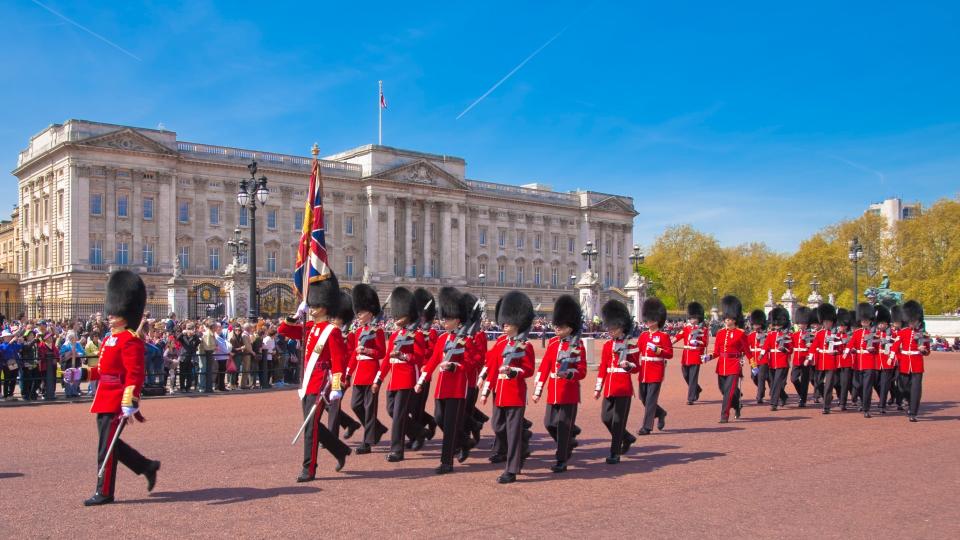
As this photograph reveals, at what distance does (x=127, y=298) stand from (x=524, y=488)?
4109 mm

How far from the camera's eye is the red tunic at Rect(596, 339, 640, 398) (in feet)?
34.4

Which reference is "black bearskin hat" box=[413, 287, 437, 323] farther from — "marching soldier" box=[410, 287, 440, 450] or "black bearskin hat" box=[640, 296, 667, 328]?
"black bearskin hat" box=[640, 296, 667, 328]

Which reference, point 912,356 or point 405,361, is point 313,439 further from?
point 912,356

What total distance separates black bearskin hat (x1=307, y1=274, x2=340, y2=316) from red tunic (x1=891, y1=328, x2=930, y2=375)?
9601 mm

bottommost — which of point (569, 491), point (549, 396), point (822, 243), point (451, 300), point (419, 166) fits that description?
point (569, 491)

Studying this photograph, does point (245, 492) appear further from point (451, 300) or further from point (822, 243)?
point (822, 243)

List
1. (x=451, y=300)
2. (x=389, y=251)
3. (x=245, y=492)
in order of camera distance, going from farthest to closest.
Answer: (x=389, y=251) → (x=451, y=300) → (x=245, y=492)

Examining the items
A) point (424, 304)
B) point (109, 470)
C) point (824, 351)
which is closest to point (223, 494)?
point (109, 470)

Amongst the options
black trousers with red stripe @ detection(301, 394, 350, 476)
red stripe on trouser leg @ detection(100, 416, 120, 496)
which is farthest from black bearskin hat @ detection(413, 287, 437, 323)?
red stripe on trouser leg @ detection(100, 416, 120, 496)

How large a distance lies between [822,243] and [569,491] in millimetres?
73755

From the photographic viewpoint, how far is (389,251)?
7200 cm

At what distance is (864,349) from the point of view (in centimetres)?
1505

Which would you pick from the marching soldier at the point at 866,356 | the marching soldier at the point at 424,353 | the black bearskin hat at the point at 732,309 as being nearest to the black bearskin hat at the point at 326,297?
the marching soldier at the point at 424,353

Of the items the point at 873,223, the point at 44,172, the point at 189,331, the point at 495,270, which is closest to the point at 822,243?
→ the point at 873,223
